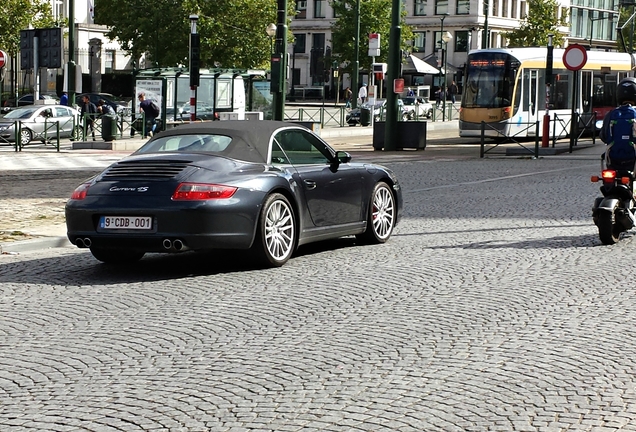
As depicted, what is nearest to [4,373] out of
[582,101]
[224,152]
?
[224,152]

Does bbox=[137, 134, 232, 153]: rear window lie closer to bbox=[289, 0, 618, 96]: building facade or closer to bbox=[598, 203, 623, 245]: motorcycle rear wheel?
bbox=[598, 203, 623, 245]: motorcycle rear wheel

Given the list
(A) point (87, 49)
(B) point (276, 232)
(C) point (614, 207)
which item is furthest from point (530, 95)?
(A) point (87, 49)

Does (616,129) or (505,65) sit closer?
(616,129)

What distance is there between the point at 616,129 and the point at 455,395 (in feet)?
24.4

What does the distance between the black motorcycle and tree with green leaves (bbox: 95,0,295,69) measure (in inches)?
2104

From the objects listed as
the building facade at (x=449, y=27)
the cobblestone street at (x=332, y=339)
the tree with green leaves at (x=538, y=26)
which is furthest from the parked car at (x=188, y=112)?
the building facade at (x=449, y=27)

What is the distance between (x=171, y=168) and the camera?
10.4 metres

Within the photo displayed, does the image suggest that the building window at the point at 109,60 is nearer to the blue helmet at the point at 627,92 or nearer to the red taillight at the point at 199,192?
the blue helmet at the point at 627,92

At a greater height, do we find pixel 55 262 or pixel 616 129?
pixel 616 129

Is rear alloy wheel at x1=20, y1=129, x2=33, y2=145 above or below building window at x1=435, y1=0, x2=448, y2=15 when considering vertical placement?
below

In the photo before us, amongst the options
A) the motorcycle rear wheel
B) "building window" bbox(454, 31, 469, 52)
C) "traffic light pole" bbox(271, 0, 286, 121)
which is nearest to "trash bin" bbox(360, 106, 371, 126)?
"traffic light pole" bbox(271, 0, 286, 121)

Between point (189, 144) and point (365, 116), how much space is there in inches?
1668

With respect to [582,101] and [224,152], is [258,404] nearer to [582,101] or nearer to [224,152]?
[224,152]

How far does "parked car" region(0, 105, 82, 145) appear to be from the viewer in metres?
37.6
